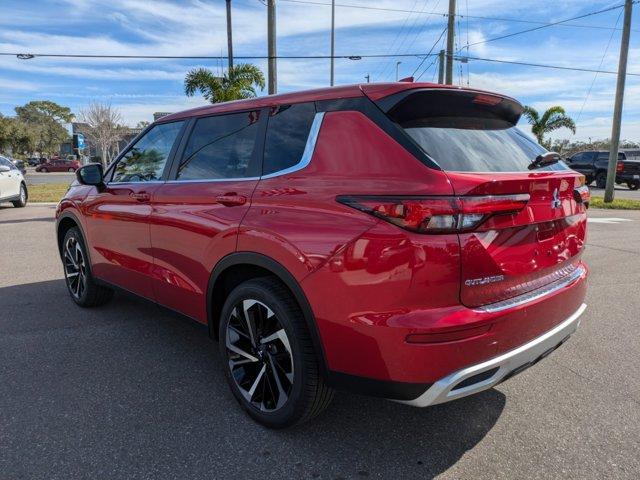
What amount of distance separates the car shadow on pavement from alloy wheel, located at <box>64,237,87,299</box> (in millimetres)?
996

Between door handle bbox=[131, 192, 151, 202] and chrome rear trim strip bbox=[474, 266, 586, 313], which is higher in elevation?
door handle bbox=[131, 192, 151, 202]

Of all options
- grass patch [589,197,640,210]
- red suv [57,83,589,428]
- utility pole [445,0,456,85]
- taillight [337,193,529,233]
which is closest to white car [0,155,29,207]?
red suv [57,83,589,428]

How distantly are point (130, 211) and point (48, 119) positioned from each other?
114947 mm

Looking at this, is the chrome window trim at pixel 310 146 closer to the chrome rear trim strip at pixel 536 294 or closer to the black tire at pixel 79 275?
the chrome rear trim strip at pixel 536 294

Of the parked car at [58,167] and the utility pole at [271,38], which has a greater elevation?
the utility pole at [271,38]

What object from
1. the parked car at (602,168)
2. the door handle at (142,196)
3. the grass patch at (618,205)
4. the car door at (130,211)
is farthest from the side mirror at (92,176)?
the parked car at (602,168)

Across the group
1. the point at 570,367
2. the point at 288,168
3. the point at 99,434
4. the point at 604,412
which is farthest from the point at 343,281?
the point at 570,367

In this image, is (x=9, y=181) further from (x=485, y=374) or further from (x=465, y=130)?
(x=485, y=374)

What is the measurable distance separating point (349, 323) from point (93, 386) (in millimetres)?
1960

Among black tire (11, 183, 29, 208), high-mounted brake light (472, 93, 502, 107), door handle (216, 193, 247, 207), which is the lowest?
black tire (11, 183, 29, 208)

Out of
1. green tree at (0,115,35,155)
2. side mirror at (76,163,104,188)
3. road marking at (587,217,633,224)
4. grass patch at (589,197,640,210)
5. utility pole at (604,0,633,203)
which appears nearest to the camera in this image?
side mirror at (76,163,104,188)

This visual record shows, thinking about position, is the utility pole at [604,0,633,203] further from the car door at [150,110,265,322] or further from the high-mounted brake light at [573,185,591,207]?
the car door at [150,110,265,322]

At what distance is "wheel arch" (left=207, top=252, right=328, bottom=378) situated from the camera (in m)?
2.39

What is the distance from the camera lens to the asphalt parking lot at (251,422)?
2.41 m
